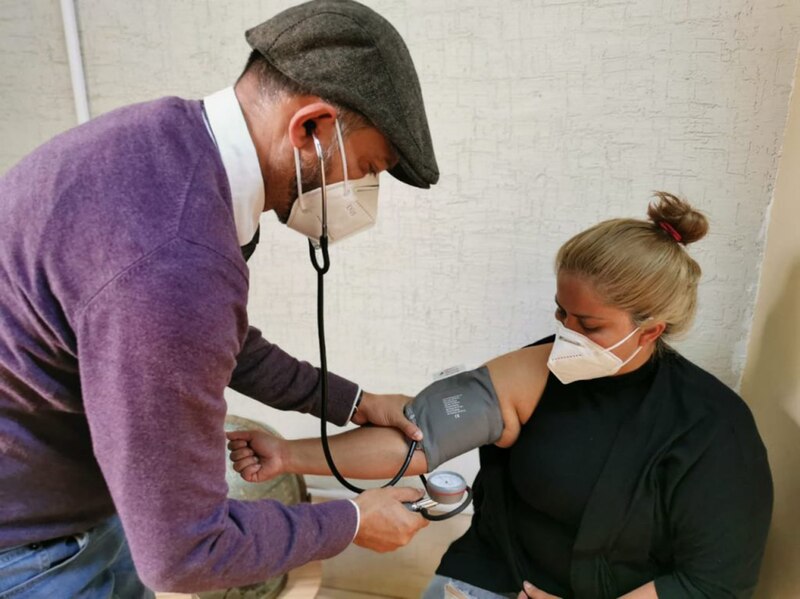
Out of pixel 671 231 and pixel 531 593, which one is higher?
pixel 671 231

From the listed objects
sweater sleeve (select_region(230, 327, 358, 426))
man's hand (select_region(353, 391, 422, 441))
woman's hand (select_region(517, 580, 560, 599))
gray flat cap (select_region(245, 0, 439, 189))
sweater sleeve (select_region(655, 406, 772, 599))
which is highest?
gray flat cap (select_region(245, 0, 439, 189))

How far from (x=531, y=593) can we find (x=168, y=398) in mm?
952

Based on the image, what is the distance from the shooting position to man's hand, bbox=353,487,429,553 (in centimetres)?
93

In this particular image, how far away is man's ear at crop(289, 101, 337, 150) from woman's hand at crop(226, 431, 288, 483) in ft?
2.40

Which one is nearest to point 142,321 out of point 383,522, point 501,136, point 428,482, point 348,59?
point 348,59

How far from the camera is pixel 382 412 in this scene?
1289 mm

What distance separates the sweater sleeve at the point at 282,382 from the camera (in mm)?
1146

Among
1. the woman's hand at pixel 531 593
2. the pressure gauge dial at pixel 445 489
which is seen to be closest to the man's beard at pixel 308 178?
the pressure gauge dial at pixel 445 489

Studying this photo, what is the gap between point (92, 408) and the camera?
2.12 feet

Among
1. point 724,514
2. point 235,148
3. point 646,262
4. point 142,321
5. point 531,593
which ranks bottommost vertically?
point 531,593

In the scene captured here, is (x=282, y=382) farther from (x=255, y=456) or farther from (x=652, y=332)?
(x=652, y=332)

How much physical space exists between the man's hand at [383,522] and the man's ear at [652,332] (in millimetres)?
541

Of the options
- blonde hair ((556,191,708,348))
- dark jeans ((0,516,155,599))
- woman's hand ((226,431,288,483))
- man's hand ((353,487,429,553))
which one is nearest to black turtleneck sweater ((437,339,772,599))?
blonde hair ((556,191,708,348))

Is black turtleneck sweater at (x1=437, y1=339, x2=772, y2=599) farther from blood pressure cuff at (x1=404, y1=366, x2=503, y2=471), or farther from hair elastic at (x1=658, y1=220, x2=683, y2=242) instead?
hair elastic at (x1=658, y1=220, x2=683, y2=242)
